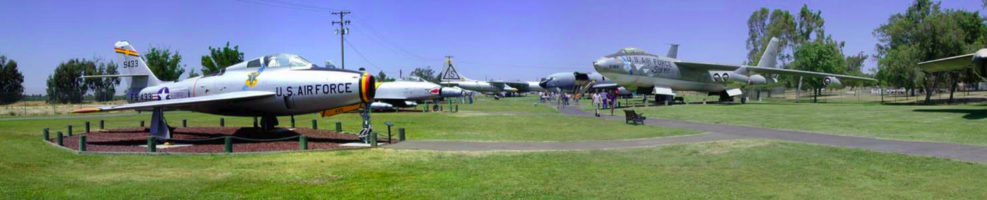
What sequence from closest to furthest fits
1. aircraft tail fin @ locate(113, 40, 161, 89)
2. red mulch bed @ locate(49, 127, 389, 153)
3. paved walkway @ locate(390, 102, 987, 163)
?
paved walkway @ locate(390, 102, 987, 163) → red mulch bed @ locate(49, 127, 389, 153) → aircraft tail fin @ locate(113, 40, 161, 89)

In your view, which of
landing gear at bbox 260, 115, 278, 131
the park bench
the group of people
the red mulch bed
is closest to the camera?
the red mulch bed

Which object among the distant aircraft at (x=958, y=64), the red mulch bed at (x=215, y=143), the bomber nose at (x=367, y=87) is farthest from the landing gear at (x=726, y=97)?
the bomber nose at (x=367, y=87)

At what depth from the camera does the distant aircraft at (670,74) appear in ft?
130

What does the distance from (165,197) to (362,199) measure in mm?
2322

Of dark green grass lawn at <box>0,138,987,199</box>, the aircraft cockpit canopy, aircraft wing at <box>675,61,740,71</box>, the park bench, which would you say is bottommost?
dark green grass lawn at <box>0,138,987,199</box>

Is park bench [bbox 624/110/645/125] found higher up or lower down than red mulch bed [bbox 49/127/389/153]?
higher up

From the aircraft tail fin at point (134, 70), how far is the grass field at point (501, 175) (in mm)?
6302

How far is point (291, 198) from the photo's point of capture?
7340 millimetres

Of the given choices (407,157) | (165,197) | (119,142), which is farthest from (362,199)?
(119,142)

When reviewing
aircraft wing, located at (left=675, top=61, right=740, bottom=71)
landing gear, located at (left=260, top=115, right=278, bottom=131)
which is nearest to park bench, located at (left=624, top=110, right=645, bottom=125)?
landing gear, located at (left=260, top=115, right=278, bottom=131)

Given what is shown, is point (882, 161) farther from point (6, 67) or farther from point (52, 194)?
point (6, 67)

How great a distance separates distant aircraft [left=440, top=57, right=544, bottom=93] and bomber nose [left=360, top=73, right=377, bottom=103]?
51.8m

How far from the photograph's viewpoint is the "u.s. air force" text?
14.3 meters

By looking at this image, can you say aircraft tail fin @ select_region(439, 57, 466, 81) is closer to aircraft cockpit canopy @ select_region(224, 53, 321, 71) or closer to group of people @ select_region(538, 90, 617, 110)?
group of people @ select_region(538, 90, 617, 110)
